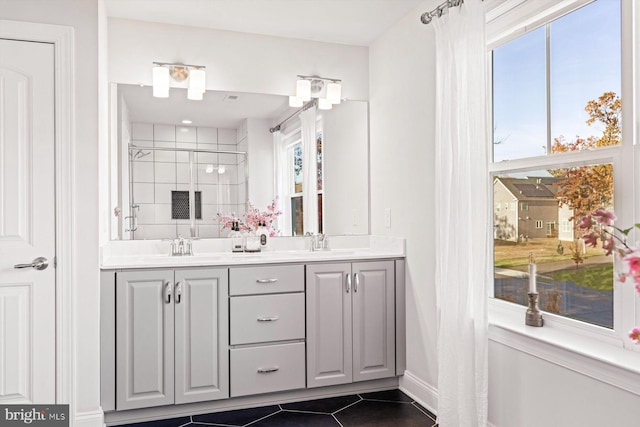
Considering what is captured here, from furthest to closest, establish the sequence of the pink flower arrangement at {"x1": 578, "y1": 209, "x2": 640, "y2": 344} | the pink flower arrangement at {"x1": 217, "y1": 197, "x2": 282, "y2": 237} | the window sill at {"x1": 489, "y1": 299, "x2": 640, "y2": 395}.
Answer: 1. the pink flower arrangement at {"x1": 217, "y1": 197, "x2": 282, "y2": 237}
2. the window sill at {"x1": 489, "y1": 299, "x2": 640, "y2": 395}
3. the pink flower arrangement at {"x1": 578, "y1": 209, "x2": 640, "y2": 344}

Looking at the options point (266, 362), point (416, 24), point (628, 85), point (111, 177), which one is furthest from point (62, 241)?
point (628, 85)

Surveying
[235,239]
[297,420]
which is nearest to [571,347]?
[297,420]

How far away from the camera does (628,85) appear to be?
1.83 meters

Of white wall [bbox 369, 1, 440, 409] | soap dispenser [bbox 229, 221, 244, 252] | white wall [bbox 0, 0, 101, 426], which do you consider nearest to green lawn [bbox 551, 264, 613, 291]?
white wall [bbox 369, 1, 440, 409]

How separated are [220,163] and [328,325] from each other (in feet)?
4.37

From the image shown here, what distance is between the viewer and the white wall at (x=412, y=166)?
2887 millimetres

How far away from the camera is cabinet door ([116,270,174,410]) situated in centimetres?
265

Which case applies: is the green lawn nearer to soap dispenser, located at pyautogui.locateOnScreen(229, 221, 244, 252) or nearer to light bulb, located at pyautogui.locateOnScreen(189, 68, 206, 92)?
soap dispenser, located at pyautogui.locateOnScreen(229, 221, 244, 252)

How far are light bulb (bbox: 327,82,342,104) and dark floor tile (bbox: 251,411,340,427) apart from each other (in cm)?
218

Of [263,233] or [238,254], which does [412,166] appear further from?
[238,254]

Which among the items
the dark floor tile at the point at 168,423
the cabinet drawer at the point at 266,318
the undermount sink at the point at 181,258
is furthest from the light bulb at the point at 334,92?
the dark floor tile at the point at 168,423

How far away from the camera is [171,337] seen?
2.73m

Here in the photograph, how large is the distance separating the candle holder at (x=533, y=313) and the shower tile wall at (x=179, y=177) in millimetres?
1982

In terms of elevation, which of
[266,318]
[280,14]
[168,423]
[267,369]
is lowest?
[168,423]
